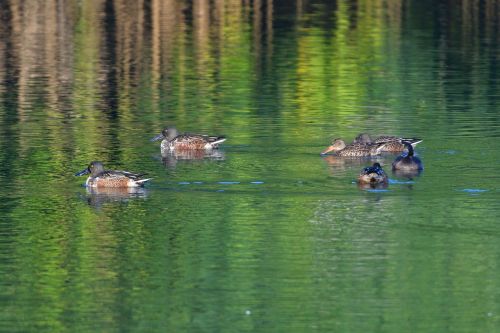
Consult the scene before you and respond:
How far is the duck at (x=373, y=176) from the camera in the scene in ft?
70.7

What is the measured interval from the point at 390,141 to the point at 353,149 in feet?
2.21

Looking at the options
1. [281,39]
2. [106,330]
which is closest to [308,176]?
[106,330]

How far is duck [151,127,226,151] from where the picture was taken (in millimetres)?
25500

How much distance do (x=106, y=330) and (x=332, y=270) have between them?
319 centimetres

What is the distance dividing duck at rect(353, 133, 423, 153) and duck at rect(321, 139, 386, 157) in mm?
129

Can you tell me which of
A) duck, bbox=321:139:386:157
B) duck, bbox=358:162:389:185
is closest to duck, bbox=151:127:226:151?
duck, bbox=321:139:386:157

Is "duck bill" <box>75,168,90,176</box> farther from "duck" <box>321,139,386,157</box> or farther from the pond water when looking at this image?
"duck" <box>321,139,386,157</box>

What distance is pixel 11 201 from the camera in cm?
2089

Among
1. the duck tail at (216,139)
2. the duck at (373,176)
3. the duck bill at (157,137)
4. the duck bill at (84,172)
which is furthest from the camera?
the duck bill at (157,137)

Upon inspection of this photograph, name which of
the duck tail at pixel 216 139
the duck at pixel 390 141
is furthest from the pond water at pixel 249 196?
the duck at pixel 390 141

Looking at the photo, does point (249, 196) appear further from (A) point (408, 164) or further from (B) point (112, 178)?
(A) point (408, 164)

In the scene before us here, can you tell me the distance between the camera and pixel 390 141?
25203 millimetres

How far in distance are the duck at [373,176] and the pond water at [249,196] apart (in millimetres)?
257

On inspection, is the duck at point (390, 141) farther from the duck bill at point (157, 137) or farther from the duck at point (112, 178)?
the duck at point (112, 178)
